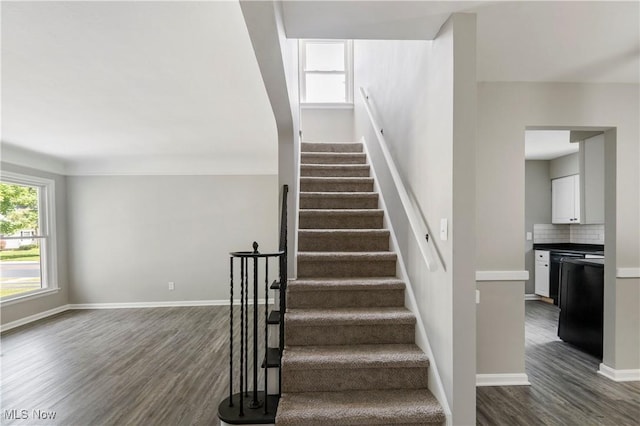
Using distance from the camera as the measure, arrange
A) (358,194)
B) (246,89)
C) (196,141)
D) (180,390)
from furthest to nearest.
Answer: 1. (196,141)
2. (358,194)
3. (246,89)
4. (180,390)

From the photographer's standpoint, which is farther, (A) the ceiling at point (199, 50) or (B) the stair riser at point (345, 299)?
(B) the stair riser at point (345, 299)

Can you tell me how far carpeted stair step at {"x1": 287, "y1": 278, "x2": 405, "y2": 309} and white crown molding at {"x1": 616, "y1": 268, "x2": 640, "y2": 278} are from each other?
1.87m

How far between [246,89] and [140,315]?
4.00m

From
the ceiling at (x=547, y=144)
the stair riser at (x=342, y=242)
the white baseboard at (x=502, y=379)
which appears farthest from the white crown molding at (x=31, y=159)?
the ceiling at (x=547, y=144)

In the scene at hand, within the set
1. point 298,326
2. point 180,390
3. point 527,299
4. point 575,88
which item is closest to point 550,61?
point 575,88

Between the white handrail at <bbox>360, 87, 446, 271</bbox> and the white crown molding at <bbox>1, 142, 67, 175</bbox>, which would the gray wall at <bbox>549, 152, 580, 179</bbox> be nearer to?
the white handrail at <bbox>360, 87, 446, 271</bbox>

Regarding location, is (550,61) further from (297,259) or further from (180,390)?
(180,390)

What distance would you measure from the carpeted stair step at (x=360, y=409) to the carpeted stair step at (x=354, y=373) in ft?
0.20

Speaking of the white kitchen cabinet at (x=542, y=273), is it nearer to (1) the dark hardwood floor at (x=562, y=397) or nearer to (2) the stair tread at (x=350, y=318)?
(1) the dark hardwood floor at (x=562, y=397)

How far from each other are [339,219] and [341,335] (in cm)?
133

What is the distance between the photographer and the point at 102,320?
5.04 meters

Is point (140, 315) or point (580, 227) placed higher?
Answer: point (580, 227)

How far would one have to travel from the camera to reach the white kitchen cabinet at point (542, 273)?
5.85 meters

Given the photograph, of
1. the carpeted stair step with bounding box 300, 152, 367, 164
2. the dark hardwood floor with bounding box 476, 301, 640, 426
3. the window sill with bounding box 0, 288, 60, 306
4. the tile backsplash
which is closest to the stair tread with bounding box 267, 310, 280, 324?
the dark hardwood floor with bounding box 476, 301, 640, 426
